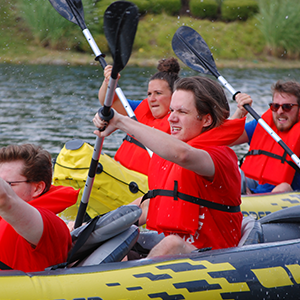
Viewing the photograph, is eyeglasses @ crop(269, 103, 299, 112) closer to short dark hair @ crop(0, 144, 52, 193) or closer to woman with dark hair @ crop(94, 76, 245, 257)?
woman with dark hair @ crop(94, 76, 245, 257)

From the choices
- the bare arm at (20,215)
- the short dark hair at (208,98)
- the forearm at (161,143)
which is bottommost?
the bare arm at (20,215)

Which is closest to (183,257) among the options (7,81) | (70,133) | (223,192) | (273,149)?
(223,192)

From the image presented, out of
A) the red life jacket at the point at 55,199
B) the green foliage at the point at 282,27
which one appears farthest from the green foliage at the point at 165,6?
the red life jacket at the point at 55,199

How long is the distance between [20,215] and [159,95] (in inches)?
95.2

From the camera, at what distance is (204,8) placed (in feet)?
75.2

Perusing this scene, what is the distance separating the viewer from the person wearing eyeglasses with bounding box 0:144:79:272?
5.35ft

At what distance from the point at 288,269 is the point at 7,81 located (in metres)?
12.0

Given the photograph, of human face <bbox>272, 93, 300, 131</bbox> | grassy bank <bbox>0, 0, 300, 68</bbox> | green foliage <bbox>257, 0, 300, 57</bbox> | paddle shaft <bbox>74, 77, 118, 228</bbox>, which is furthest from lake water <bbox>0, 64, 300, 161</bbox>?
green foliage <bbox>257, 0, 300, 57</bbox>

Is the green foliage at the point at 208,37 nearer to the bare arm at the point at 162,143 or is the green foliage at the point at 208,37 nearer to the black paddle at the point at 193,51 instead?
the black paddle at the point at 193,51

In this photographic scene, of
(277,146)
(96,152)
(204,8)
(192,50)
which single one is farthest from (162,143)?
(204,8)

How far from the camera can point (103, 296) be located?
5.96 ft

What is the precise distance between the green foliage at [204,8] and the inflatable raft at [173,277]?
22.1 meters

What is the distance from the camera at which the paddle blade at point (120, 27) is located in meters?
1.86

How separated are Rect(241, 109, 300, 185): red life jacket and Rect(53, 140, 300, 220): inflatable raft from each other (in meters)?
0.33
